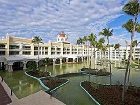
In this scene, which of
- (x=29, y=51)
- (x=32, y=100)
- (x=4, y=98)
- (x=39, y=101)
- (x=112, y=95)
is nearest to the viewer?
(x=39, y=101)

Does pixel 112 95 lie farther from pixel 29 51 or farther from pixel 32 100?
pixel 29 51

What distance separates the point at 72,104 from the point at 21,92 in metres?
12.6

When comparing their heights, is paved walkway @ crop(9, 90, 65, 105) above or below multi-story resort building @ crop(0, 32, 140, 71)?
below

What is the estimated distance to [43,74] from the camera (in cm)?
6000

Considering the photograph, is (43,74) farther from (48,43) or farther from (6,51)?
(48,43)

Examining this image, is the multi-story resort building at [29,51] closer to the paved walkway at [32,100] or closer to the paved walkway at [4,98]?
the paved walkway at [4,98]

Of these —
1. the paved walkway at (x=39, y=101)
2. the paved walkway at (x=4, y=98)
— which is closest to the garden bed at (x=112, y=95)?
the paved walkway at (x=39, y=101)

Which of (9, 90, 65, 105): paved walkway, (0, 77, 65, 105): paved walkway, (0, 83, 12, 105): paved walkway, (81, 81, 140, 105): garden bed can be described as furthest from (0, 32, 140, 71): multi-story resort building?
(9, 90, 65, 105): paved walkway

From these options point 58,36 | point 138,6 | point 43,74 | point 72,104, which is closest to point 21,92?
point 72,104

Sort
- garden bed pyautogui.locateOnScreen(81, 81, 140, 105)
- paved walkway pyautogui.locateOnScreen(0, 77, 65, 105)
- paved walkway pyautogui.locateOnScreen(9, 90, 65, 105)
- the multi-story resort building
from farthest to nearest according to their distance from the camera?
the multi-story resort building, garden bed pyautogui.locateOnScreen(81, 81, 140, 105), paved walkway pyautogui.locateOnScreen(0, 77, 65, 105), paved walkway pyautogui.locateOnScreen(9, 90, 65, 105)

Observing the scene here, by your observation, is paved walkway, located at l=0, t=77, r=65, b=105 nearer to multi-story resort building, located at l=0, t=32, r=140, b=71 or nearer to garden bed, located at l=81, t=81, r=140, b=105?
garden bed, located at l=81, t=81, r=140, b=105

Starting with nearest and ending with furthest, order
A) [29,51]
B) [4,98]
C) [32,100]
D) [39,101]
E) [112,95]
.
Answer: [39,101]
[32,100]
[4,98]
[112,95]
[29,51]

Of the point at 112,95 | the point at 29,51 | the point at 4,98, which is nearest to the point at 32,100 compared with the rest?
the point at 4,98

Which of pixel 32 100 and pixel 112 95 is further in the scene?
pixel 112 95
